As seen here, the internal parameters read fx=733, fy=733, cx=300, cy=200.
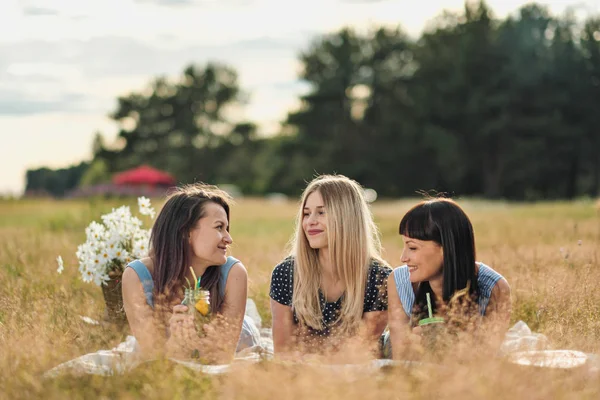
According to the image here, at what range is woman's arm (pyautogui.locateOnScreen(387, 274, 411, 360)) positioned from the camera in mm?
4094

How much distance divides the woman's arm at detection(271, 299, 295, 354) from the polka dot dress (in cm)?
4

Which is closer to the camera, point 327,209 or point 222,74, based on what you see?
point 327,209

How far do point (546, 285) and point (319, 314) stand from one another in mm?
1781

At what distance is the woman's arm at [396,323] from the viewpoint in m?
4.09

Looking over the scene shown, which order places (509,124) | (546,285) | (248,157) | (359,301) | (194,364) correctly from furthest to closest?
(248,157) < (509,124) < (546,285) < (359,301) < (194,364)

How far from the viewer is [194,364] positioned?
370 centimetres

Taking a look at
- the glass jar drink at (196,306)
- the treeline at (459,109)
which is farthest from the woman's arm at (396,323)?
the treeline at (459,109)

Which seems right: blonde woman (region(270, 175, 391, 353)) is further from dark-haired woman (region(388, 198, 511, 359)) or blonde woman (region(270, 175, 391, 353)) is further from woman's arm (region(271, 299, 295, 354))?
dark-haired woman (region(388, 198, 511, 359))

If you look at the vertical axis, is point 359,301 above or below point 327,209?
below

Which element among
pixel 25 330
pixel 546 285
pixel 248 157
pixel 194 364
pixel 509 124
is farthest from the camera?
pixel 248 157

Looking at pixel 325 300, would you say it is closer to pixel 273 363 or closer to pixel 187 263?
pixel 187 263

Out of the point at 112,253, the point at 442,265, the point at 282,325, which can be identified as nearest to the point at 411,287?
the point at 442,265

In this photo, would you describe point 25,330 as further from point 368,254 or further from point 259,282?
point 259,282

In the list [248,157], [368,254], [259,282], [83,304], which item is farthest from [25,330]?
[248,157]
